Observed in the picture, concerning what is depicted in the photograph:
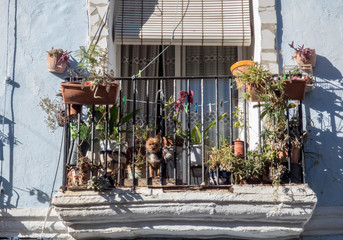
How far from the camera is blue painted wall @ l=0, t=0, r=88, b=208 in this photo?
808cm

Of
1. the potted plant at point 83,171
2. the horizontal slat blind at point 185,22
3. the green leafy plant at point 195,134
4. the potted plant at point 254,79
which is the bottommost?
the potted plant at point 83,171

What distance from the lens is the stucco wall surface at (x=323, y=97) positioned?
787 centimetres

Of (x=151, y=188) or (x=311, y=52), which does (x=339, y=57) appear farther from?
(x=151, y=188)

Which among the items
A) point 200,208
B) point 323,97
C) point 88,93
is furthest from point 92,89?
point 323,97

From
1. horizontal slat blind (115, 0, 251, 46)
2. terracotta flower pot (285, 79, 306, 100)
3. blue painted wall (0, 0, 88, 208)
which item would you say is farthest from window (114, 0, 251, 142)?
terracotta flower pot (285, 79, 306, 100)

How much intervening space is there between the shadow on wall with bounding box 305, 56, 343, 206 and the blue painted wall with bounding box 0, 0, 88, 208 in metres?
2.50

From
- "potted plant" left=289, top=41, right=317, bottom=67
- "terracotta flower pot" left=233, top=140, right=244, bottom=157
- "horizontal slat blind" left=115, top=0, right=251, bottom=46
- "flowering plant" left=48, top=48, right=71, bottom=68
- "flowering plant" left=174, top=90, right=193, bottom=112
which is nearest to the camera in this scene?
"terracotta flower pot" left=233, top=140, right=244, bottom=157

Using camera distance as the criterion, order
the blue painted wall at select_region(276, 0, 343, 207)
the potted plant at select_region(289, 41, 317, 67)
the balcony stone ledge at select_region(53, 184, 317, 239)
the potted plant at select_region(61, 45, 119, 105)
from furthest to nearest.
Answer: the potted plant at select_region(289, 41, 317, 67)
the blue painted wall at select_region(276, 0, 343, 207)
the potted plant at select_region(61, 45, 119, 105)
the balcony stone ledge at select_region(53, 184, 317, 239)

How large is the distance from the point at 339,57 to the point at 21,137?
3404 millimetres

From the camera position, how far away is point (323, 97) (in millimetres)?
8227

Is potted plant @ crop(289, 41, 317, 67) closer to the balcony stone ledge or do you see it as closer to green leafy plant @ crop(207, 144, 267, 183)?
green leafy plant @ crop(207, 144, 267, 183)

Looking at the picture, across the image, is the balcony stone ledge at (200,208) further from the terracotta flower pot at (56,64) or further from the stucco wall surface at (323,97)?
the terracotta flower pot at (56,64)

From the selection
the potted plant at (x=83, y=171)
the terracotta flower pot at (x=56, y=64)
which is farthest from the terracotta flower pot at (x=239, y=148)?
the terracotta flower pot at (x=56, y=64)

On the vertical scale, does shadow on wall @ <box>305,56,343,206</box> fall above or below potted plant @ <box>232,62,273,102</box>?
below
